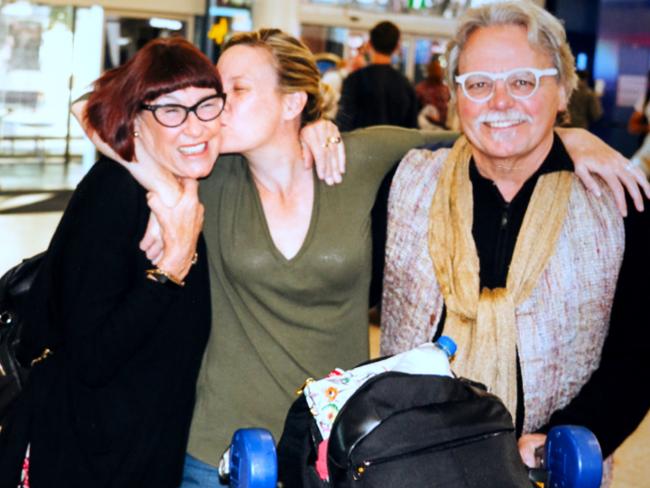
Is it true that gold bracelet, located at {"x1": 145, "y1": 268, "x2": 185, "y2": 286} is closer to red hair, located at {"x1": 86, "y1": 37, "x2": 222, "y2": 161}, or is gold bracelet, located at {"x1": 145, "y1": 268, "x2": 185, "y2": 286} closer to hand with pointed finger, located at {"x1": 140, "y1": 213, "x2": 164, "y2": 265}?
hand with pointed finger, located at {"x1": 140, "y1": 213, "x2": 164, "y2": 265}

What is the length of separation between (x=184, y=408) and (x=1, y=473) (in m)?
0.44

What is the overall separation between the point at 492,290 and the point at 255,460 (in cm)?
79

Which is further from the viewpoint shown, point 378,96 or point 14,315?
point 378,96

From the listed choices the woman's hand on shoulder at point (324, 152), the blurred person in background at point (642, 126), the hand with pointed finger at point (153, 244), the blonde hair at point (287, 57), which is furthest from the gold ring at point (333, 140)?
the blurred person in background at point (642, 126)

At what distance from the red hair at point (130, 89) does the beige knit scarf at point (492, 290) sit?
732 millimetres

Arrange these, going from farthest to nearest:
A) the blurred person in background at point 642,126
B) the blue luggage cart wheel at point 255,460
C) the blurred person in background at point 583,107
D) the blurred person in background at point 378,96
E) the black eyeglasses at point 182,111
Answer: the blurred person in background at point 583,107, the blurred person in background at point 642,126, the blurred person in background at point 378,96, the black eyeglasses at point 182,111, the blue luggage cart wheel at point 255,460

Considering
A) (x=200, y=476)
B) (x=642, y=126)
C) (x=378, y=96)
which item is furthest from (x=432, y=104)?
(x=200, y=476)

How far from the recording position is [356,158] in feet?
8.13

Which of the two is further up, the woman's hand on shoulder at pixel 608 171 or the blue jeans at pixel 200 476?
the woman's hand on shoulder at pixel 608 171

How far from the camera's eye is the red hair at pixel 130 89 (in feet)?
6.82

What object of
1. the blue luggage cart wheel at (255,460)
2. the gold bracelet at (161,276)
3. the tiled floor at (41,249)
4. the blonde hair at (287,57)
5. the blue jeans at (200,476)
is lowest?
the tiled floor at (41,249)

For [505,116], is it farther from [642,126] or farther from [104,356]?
[642,126]

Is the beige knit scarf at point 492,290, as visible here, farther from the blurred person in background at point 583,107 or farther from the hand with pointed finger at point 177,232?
the blurred person in background at point 583,107

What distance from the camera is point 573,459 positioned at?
70.2 inches
